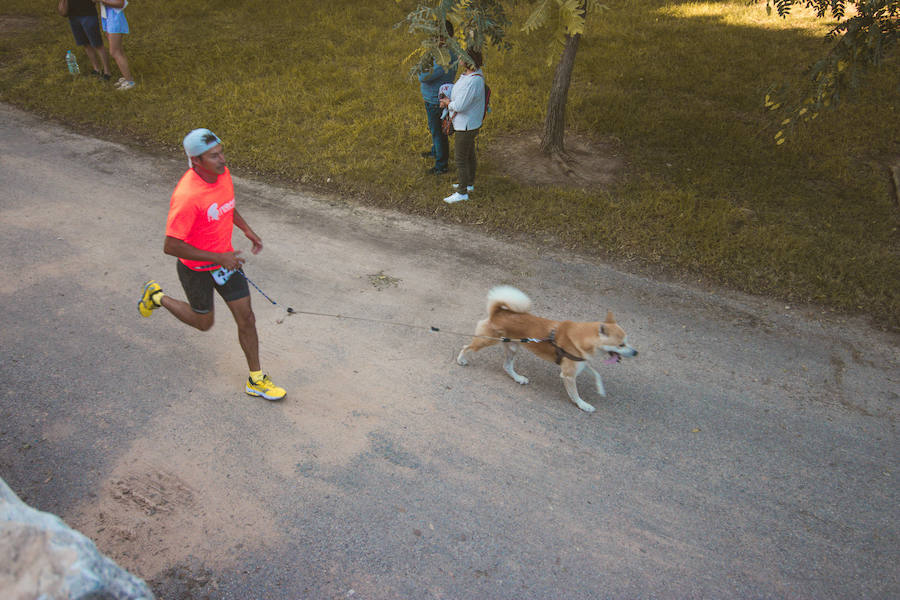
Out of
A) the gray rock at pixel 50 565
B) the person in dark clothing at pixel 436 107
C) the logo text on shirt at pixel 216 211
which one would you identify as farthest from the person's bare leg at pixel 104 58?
the gray rock at pixel 50 565

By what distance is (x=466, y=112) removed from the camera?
23.9 ft

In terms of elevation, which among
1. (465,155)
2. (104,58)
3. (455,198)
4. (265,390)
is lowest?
(265,390)

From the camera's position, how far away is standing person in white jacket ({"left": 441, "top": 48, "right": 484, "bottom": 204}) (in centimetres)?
710

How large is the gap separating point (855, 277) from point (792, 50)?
308 inches

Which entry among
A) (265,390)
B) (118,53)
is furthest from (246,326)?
(118,53)

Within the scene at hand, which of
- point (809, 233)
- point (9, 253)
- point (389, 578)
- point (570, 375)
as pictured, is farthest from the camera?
point (809, 233)

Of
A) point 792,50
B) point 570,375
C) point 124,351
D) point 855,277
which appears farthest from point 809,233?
point 124,351

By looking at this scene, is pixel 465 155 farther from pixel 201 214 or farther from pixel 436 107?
pixel 201 214

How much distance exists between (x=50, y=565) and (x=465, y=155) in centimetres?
652

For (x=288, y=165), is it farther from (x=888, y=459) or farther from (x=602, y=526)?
(x=888, y=459)

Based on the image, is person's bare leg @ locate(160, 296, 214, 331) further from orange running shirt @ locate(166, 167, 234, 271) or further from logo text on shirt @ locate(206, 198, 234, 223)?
logo text on shirt @ locate(206, 198, 234, 223)

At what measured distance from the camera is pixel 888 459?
14.7 ft

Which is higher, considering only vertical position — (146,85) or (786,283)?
(146,85)

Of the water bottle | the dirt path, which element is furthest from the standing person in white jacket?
the water bottle
